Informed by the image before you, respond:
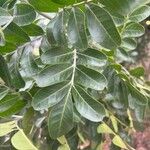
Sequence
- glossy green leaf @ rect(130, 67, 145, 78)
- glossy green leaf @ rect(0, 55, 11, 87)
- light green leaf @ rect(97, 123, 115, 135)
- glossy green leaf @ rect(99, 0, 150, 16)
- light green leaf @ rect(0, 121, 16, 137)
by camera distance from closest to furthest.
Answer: glossy green leaf @ rect(99, 0, 150, 16) < glossy green leaf @ rect(0, 55, 11, 87) < light green leaf @ rect(0, 121, 16, 137) < glossy green leaf @ rect(130, 67, 145, 78) < light green leaf @ rect(97, 123, 115, 135)

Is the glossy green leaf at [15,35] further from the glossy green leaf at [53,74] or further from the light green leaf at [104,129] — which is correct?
the light green leaf at [104,129]

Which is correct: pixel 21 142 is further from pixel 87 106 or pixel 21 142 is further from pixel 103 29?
pixel 103 29

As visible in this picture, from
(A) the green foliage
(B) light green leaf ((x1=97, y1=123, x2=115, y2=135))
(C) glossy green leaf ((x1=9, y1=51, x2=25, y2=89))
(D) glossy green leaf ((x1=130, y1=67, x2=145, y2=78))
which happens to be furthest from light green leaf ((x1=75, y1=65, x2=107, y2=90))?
(B) light green leaf ((x1=97, y1=123, x2=115, y2=135))

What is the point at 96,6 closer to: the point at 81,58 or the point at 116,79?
the point at 81,58

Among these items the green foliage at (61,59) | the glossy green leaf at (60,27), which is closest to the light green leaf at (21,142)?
the green foliage at (61,59)

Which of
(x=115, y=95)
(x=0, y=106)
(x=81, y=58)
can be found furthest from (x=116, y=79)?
(x=0, y=106)

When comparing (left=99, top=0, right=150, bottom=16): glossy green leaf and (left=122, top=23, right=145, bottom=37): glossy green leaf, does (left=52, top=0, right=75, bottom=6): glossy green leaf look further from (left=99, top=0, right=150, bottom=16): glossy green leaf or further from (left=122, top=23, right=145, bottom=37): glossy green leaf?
(left=122, top=23, right=145, bottom=37): glossy green leaf
